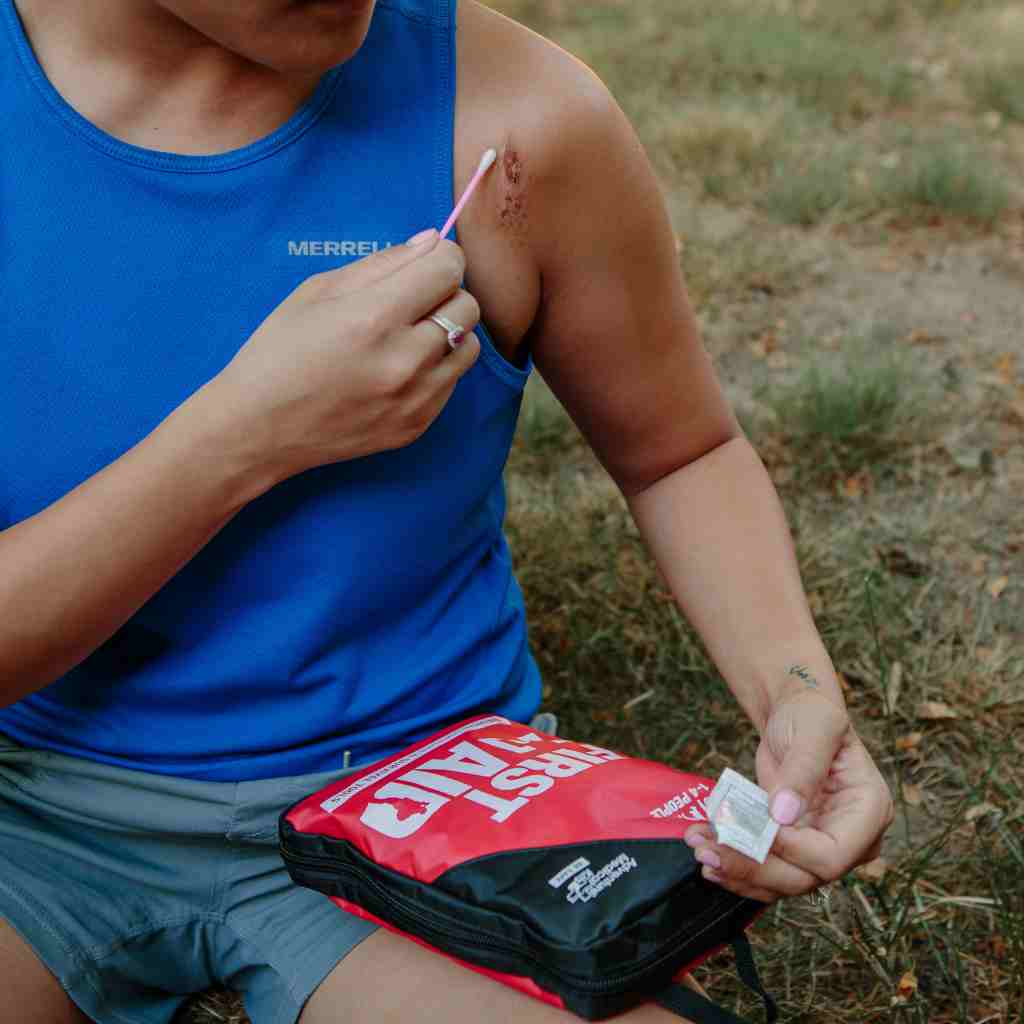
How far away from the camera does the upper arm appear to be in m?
1.31

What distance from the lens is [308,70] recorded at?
116cm

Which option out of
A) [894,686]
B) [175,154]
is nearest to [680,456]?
[175,154]

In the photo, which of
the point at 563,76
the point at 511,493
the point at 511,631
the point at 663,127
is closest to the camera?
the point at 563,76

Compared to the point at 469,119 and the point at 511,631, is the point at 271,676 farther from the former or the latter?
the point at 469,119

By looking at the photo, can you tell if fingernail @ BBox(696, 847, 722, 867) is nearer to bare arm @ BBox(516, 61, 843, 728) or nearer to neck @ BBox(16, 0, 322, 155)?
bare arm @ BBox(516, 61, 843, 728)

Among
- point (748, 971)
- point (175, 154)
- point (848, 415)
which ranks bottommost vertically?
point (848, 415)

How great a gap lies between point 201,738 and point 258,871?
16cm

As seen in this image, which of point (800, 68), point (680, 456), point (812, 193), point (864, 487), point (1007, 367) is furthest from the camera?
point (800, 68)

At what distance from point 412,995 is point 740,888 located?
0.33 metres

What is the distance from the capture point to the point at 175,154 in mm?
1240

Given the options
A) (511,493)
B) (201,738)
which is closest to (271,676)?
(201,738)

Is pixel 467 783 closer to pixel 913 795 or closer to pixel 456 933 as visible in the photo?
pixel 456 933

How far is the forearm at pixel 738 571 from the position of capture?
1.37m

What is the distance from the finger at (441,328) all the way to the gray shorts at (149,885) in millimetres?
490
